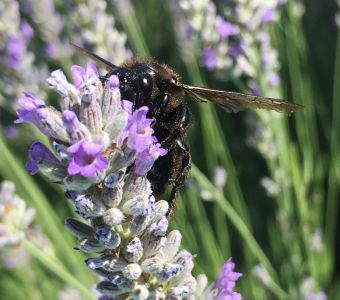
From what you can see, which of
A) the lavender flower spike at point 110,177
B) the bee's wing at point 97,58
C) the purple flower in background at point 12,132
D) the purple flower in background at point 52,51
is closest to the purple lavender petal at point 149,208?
the lavender flower spike at point 110,177

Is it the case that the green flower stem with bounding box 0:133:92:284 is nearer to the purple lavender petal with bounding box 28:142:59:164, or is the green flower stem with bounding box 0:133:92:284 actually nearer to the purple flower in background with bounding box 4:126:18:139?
the purple flower in background with bounding box 4:126:18:139

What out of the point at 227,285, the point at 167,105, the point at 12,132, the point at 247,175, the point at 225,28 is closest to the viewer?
the point at 227,285

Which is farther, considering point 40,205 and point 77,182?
point 40,205

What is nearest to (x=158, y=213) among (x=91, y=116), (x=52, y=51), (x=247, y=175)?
(x=91, y=116)

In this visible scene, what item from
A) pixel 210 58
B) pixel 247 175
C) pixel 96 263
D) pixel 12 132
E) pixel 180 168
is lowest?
pixel 96 263

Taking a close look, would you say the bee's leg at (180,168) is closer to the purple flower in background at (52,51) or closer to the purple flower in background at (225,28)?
the purple flower in background at (225,28)

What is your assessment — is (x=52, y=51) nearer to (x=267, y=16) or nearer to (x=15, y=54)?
(x=15, y=54)
